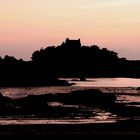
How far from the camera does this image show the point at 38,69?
161375mm

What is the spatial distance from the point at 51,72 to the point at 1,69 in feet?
45.5
